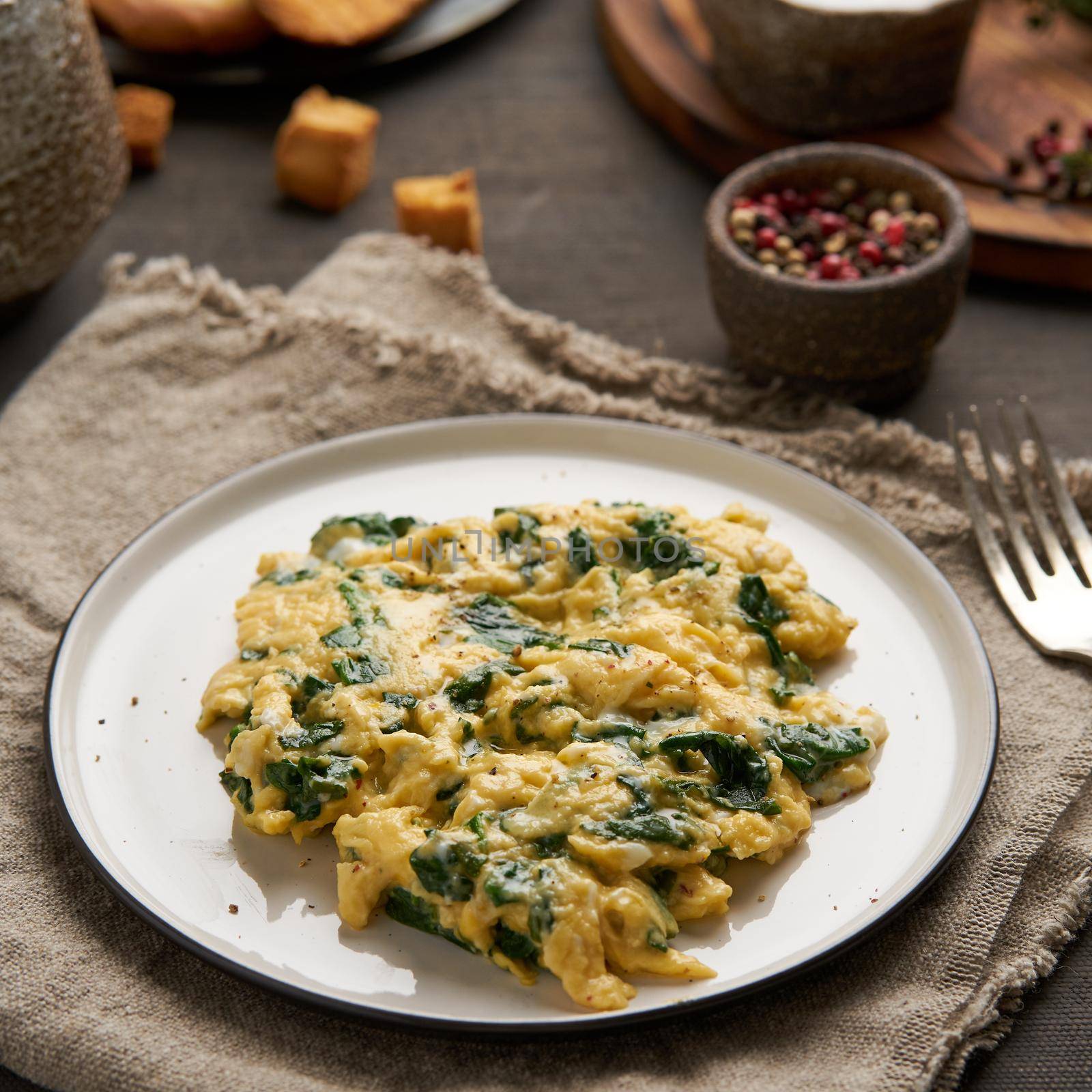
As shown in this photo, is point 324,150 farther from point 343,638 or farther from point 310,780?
point 310,780

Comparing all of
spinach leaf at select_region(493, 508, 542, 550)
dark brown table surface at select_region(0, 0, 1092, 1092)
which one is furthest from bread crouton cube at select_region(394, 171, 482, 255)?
spinach leaf at select_region(493, 508, 542, 550)

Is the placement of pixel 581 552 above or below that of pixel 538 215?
above

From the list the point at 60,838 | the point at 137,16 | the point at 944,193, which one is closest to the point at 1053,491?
the point at 944,193

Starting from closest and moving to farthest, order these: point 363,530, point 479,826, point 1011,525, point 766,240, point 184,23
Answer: point 479,826 → point 363,530 → point 1011,525 → point 766,240 → point 184,23

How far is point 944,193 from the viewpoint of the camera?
4.21 metres

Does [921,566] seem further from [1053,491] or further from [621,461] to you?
[621,461]

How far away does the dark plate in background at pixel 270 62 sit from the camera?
5.69m

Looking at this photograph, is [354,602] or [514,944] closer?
[514,944]

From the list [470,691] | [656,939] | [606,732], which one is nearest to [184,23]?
[470,691]

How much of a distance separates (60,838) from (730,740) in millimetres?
1603

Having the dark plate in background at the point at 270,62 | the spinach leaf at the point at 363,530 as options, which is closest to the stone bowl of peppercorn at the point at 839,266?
the spinach leaf at the point at 363,530

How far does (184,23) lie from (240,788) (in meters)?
3.99

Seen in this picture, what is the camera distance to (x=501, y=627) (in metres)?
3.12

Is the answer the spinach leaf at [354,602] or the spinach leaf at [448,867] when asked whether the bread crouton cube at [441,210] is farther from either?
the spinach leaf at [448,867]
